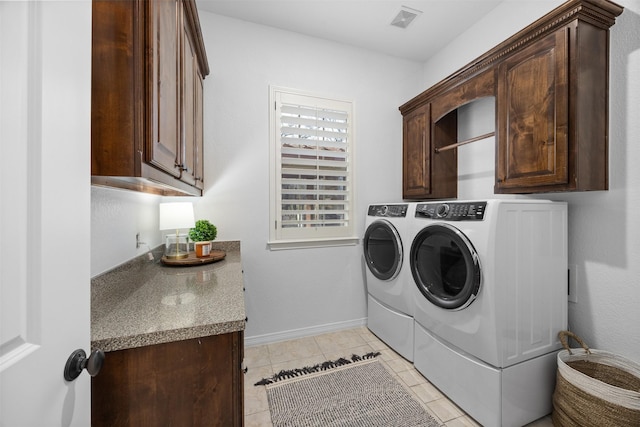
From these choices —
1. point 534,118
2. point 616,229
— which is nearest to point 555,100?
point 534,118

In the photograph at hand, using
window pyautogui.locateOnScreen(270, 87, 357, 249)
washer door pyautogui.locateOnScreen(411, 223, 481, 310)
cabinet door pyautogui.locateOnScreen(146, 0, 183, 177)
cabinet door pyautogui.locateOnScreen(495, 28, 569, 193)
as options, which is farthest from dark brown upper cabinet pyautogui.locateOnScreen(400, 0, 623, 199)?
cabinet door pyautogui.locateOnScreen(146, 0, 183, 177)

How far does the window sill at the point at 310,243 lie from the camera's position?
2379 millimetres

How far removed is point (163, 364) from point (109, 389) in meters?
0.15

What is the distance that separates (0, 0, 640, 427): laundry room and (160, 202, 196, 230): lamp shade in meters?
0.15

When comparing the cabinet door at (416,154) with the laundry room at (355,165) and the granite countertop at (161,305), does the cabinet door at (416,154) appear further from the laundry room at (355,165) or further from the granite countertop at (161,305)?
the granite countertop at (161,305)

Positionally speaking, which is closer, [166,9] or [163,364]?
[163,364]

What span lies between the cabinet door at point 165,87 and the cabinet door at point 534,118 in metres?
1.91

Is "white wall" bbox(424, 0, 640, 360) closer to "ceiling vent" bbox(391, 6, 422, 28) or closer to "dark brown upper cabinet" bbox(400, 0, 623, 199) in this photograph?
"dark brown upper cabinet" bbox(400, 0, 623, 199)

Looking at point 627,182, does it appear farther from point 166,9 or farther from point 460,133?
point 166,9

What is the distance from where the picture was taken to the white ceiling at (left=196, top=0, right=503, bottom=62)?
6.79 feet

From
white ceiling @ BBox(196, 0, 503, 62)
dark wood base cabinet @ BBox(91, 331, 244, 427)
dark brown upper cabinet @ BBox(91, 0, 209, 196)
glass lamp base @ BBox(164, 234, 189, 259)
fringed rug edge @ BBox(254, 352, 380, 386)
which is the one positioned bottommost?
fringed rug edge @ BBox(254, 352, 380, 386)

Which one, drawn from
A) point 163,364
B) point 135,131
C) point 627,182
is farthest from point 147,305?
point 627,182

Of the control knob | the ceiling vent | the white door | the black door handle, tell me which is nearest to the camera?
the white door

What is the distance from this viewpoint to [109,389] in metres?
0.78
